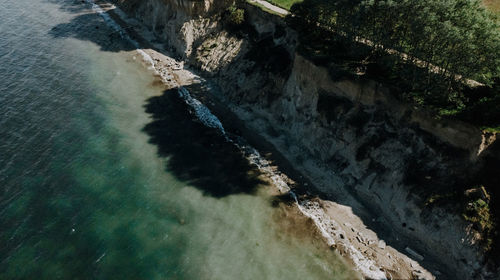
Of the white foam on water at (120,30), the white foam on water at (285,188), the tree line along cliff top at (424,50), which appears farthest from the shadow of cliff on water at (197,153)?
the tree line along cliff top at (424,50)

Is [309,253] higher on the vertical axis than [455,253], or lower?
lower

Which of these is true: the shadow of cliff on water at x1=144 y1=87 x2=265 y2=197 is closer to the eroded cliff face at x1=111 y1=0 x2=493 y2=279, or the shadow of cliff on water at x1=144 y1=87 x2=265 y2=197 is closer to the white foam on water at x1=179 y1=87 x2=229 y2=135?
the white foam on water at x1=179 y1=87 x2=229 y2=135

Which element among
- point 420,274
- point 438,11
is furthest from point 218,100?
point 420,274

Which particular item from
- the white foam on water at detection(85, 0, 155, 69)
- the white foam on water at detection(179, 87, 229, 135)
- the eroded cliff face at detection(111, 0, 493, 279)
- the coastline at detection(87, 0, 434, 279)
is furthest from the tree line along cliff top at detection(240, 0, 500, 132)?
the white foam on water at detection(85, 0, 155, 69)

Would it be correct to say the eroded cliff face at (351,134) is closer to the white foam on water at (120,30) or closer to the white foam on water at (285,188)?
the white foam on water at (285,188)

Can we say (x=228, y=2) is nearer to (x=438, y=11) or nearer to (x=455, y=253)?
(x=438, y=11)

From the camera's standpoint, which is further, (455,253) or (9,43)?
(9,43)
